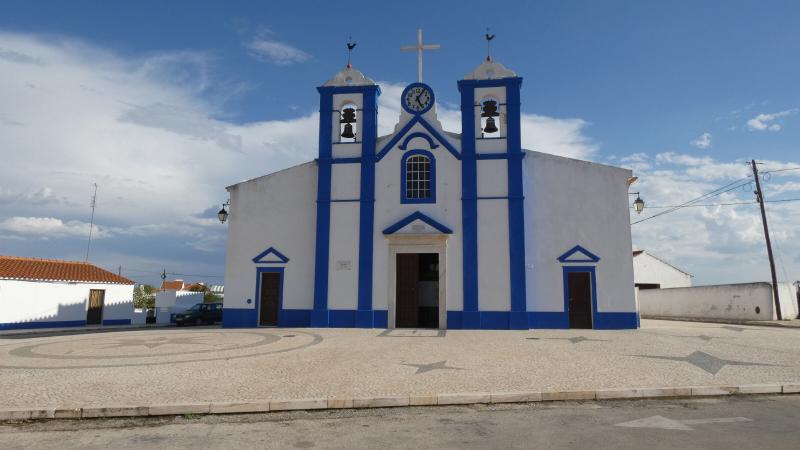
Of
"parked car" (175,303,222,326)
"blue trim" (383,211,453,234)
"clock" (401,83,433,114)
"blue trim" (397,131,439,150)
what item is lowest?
"parked car" (175,303,222,326)

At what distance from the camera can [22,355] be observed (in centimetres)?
1148

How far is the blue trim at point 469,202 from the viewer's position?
17609 mm

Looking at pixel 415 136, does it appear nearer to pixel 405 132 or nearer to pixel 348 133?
pixel 405 132

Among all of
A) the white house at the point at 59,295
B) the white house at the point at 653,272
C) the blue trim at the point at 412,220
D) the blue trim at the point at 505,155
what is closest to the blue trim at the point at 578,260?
the blue trim at the point at 505,155

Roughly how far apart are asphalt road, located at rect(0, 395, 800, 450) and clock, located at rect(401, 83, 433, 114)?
14.0 metres

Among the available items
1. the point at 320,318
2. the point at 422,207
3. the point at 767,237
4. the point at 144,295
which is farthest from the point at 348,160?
the point at 144,295

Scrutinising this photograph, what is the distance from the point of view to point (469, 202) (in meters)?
18.2

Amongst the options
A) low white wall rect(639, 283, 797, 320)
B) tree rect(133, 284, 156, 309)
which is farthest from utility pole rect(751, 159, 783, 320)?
tree rect(133, 284, 156, 309)

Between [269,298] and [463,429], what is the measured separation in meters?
14.7

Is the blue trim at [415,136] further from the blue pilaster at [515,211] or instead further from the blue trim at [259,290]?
the blue trim at [259,290]

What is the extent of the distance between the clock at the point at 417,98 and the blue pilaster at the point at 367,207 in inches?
46.2

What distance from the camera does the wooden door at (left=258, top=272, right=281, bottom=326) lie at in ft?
62.9

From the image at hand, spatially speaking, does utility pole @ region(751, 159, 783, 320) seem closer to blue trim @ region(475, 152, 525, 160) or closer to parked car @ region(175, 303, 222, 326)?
blue trim @ region(475, 152, 525, 160)

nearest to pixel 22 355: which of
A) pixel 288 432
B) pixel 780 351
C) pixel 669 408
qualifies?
pixel 288 432
